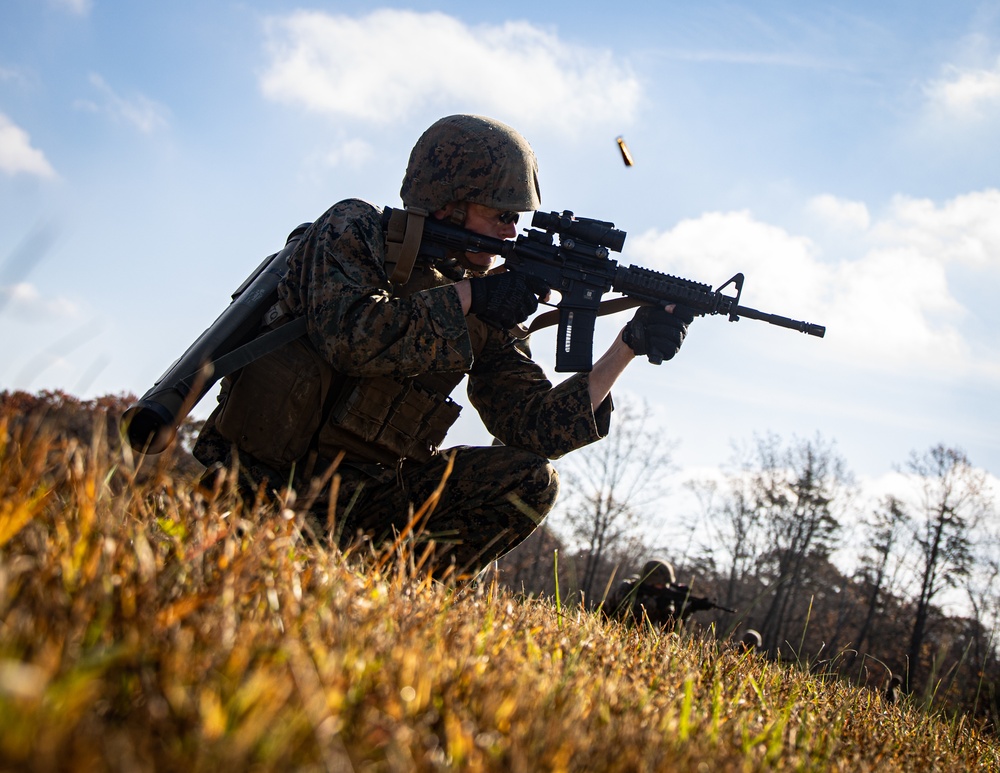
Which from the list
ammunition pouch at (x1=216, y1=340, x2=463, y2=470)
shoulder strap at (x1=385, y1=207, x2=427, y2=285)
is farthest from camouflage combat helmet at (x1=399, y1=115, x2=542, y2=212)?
ammunition pouch at (x1=216, y1=340, x2=463, y2=470)

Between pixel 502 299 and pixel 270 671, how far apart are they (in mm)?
3203

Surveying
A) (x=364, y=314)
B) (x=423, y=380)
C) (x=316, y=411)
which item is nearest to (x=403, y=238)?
(x=364, y=314)

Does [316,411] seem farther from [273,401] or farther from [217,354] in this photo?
[217,354]

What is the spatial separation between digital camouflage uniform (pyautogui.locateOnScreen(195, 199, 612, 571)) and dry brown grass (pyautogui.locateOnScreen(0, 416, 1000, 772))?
153cm

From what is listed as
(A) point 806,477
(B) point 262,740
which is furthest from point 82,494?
(A) point 806,477

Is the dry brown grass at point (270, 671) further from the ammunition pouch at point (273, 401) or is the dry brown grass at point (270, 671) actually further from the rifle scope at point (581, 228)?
the rifle scope at point (581, 228)

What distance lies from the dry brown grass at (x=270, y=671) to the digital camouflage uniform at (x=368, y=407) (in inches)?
60.3

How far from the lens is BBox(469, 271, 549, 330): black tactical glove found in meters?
4.43

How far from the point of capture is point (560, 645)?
2.61 meters

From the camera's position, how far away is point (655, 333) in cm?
533

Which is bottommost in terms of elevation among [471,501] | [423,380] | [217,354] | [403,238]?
[471,501]

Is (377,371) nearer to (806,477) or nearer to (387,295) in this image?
(387,295)

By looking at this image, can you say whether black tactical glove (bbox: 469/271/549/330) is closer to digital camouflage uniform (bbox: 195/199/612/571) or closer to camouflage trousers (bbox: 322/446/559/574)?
digital camouflage uniform (bbox: 195/199/612/571)

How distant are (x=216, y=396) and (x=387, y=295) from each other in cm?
111
